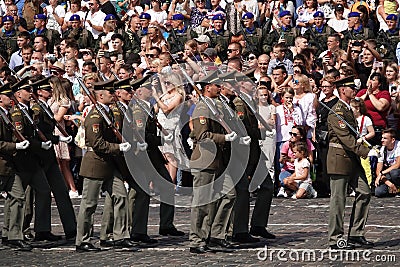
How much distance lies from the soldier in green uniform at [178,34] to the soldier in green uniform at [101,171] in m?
6.56

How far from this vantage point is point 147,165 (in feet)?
48.8

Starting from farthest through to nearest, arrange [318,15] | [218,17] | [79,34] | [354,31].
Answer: [79,34] < [218,17] < [318,15] < [354,31]

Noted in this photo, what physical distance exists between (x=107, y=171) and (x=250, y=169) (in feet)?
5.89

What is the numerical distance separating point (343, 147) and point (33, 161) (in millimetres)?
3734

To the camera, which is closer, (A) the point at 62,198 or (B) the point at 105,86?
(B) the point at 105,86

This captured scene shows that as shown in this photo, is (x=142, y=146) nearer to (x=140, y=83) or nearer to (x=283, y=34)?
(x=140, y=83)

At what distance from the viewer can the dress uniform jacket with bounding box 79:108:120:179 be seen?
14023 mm

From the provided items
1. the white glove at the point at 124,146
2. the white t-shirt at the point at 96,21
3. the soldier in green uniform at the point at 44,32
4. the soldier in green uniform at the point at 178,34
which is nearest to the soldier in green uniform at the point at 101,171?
the white glove at the point at 124,146

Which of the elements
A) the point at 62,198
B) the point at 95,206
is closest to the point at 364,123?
the point at 62,198

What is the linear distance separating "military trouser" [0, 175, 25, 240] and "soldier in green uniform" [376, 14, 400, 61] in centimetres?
747

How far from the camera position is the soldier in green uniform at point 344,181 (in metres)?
13.6

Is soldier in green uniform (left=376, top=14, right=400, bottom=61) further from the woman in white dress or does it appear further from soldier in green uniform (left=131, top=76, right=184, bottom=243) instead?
soldier in green uniform (left=131, top=76, right=184, bottom=243)

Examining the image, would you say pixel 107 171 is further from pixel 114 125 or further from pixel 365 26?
pixel 365 26

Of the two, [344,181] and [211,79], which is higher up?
[211,79]
